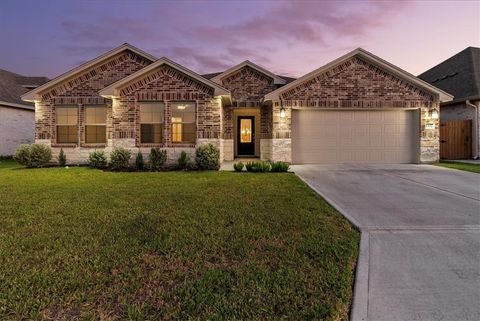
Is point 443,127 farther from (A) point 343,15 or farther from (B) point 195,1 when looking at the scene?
(B) point 195,1

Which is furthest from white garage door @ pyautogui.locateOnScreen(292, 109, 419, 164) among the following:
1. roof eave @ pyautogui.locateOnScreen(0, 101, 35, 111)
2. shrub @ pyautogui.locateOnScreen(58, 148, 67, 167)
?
roof eave @ pyautogui.locateOnScreen(0, 101, 35, 111)

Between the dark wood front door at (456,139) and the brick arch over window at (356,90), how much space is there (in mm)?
3946

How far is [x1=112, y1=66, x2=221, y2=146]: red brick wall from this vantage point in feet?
44.1

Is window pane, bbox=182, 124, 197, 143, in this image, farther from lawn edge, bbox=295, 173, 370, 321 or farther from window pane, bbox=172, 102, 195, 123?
lawn edge, bbox=295, 173, 370, 321

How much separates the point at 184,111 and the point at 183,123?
0.56 meters

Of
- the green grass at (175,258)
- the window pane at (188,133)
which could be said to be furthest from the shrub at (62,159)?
the green grass at (175,258)

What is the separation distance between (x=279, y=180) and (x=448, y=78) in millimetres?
17643

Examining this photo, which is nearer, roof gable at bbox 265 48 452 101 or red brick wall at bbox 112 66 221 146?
red brick wall at bbox 112 66 221 146

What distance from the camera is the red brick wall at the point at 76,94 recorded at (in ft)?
47.7

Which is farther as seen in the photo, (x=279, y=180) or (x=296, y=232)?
(x=279, y=180)

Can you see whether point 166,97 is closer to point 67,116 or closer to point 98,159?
point 98,159

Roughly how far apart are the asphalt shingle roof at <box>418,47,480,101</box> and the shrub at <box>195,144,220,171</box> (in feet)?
48.7

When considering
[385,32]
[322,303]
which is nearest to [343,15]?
[385,32]

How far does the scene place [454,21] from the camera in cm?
1659
